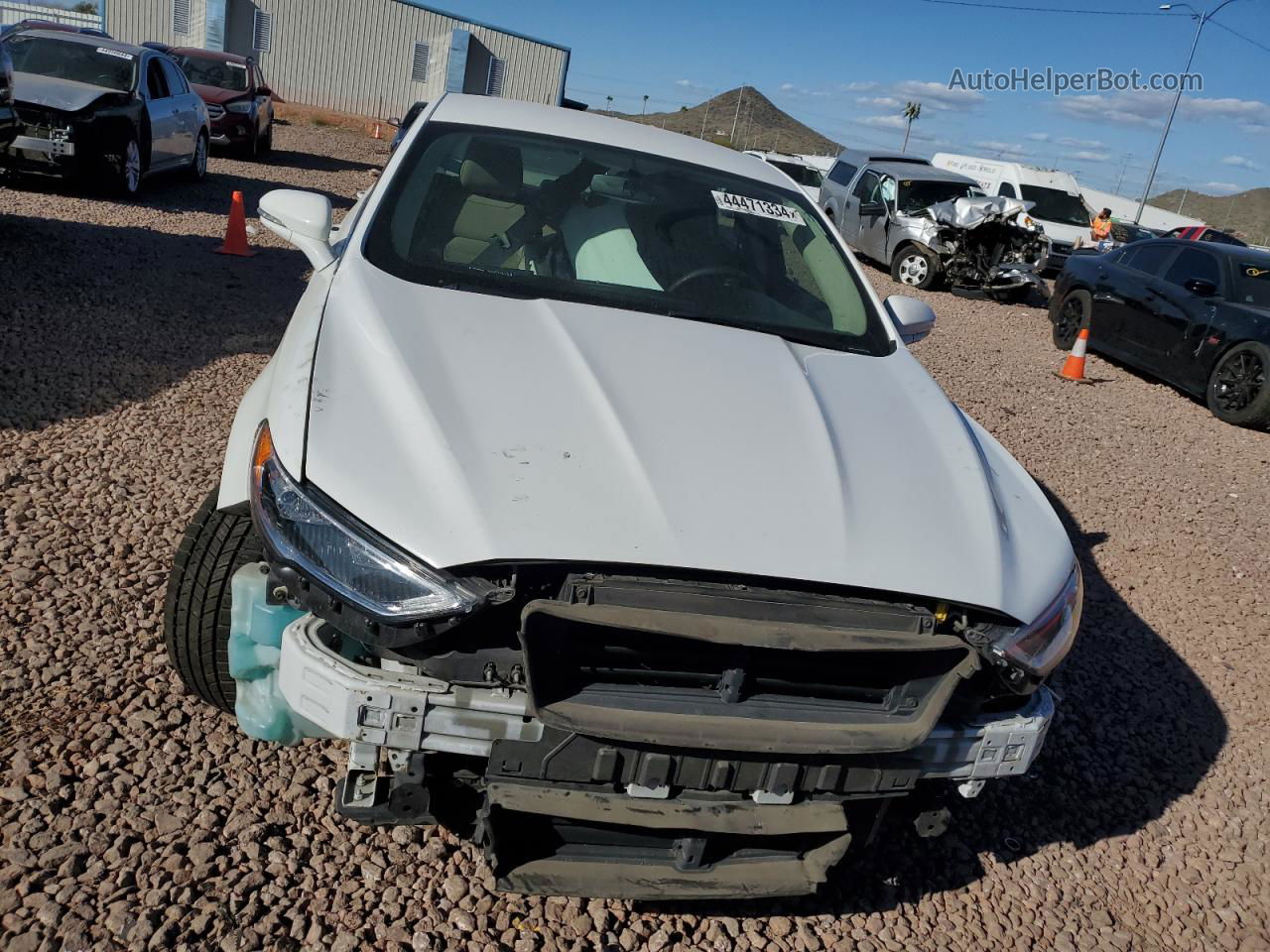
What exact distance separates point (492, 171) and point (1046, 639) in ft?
7.78

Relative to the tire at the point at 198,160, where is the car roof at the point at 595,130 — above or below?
above

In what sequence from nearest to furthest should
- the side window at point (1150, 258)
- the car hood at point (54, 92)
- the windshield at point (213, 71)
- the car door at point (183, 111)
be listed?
1. the car hood at point (54, 92)
2. the side window at point (1150, 258)
3. the car door at point (183, 111)
4. the windshield at point (213, 71)

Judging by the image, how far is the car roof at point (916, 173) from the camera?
1562 centimetres

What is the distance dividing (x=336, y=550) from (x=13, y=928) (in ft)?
3.54

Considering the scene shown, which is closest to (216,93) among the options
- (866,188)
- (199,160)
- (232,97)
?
(232,97)

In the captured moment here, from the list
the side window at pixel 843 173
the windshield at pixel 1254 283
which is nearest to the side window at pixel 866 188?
the side window at pixel 843 173

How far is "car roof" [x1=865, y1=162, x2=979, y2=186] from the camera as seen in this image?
51.2 ft

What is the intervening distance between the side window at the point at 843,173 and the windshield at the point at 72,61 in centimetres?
1073

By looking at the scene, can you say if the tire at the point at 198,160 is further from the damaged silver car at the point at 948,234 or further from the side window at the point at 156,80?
the damaged silver car at the point at 948,234

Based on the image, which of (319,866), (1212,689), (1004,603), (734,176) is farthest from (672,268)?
(1212,689)

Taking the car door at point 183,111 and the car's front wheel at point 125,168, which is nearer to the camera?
the car's front wheel at point 125,168

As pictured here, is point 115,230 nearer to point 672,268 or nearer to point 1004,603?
point 672,268

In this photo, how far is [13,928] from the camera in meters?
2.14

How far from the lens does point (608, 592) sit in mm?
2014
